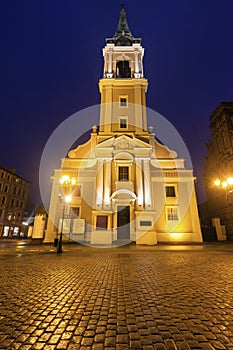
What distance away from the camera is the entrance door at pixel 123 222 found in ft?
66.1

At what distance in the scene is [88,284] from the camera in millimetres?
4598

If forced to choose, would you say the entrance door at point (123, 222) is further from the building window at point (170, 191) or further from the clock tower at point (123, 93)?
the clock tower at point (123, 93)

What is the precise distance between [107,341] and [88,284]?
265 centimetres

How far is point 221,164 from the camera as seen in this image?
31.1m

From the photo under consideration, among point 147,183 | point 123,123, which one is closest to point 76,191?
point 147,183

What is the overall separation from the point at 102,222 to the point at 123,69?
27.6 meters

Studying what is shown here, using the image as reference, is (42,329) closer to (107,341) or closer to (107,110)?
(107,341)

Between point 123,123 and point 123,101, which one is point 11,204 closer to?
point 123,123

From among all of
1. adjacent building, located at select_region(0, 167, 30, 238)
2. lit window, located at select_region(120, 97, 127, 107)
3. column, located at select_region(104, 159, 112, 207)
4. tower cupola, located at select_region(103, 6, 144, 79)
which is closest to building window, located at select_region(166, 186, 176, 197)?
column, located at select_region(104, 159, 112, 207)

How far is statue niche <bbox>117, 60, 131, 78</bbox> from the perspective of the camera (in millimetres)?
31734

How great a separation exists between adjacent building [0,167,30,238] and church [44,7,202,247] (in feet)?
95.2

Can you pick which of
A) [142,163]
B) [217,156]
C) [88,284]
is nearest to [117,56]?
[142,163]

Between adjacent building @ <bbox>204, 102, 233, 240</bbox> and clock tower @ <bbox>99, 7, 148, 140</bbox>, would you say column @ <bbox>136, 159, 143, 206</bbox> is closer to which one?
clock tower @ <bbox>99, 7, 148, 140</bbox>

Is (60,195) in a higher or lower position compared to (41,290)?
higher
